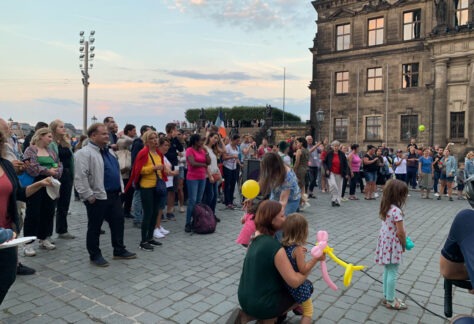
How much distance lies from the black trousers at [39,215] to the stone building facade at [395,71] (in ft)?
87.5

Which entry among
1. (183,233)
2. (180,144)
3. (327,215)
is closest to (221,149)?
(180,144)

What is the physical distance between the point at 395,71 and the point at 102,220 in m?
28.6

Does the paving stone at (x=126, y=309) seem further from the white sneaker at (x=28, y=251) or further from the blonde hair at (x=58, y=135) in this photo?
the blonde hair at (x=58, y=135)

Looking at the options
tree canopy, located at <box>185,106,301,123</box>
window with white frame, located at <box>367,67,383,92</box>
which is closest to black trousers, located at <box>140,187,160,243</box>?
window with white frame, located at <box>367,67,383,92</box>

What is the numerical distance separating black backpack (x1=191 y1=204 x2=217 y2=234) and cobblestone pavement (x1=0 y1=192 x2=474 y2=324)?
182 millimetres

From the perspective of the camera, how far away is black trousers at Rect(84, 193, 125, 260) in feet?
17.5

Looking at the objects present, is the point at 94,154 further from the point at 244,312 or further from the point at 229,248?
→ the point at 244,312

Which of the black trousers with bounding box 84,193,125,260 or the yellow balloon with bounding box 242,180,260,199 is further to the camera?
the black trousers with bounding box 84,193,125,260

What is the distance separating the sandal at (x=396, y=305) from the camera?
4.17 m

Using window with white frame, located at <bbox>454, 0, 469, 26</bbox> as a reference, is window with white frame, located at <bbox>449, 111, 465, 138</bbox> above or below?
below

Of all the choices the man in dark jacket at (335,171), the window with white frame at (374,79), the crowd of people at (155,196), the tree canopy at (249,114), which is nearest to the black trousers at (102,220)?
the crowd of people at (155,196)

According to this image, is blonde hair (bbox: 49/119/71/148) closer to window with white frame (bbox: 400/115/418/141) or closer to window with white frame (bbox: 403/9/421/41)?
window with white frame (bbox: 400/115/418/141)

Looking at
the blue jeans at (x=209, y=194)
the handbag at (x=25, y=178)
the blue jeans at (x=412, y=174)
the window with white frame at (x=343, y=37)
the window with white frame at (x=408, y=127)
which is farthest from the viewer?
the window with white frame at (x=343, y=37)

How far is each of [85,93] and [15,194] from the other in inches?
904
